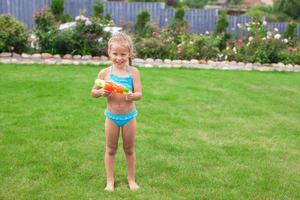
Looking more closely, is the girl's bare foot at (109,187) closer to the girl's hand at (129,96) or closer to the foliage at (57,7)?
the girl's hand at (129,96)

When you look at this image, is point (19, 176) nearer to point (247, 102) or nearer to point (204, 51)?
point (247, 102)

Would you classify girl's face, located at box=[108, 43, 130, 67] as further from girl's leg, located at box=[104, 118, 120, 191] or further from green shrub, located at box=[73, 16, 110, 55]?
green shrub, located at box=[73, 16, 110, 55]

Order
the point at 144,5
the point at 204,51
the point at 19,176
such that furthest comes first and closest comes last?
1. the point at 144,5
2. the point at 204,51
3. the point at 19,176

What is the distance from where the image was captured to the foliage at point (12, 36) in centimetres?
1075

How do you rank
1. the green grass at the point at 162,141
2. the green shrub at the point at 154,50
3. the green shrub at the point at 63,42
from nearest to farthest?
1. the green grass at the point at 162,141
2. the green shrub at the point at 63,42
3. the green shrub at the point at 154,50

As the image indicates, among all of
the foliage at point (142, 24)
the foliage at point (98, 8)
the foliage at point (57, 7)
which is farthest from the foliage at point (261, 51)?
the foliage at point (57, 7)

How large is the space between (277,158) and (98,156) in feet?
6.28

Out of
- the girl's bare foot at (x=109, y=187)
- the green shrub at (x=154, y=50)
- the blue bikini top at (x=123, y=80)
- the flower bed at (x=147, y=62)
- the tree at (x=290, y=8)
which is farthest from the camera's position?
the tree at (x=290, y=8)

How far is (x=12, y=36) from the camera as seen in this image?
10891 mm

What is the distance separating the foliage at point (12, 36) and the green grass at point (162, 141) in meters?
2.19

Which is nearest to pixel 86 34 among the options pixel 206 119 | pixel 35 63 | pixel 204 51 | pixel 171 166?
pixel 35 63

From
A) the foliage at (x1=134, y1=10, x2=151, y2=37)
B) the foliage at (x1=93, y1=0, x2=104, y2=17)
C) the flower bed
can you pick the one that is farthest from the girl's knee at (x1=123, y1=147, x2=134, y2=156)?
the foliage at (x1=93, y1=0, x2=104, y2=17)

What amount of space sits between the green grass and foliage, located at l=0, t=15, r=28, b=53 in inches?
86.3

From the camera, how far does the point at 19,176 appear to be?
13.5 ft
